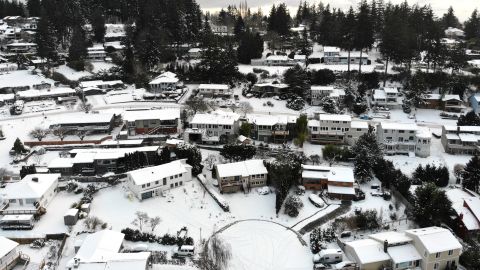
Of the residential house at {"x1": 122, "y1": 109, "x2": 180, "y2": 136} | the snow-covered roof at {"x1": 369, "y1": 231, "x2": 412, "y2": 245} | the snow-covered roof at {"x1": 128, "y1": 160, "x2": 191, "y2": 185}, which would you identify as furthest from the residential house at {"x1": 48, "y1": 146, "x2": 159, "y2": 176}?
the snow-covered roof at {"x1": 369, "y1": 231, "x2": 412, "y2": 245}

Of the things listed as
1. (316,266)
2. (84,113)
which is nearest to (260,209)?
(316,266)

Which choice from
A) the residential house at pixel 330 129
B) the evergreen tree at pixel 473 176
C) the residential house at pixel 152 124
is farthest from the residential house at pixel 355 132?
the residential house at pixel 152 124

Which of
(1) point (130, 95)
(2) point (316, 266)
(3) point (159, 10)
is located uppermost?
(3) point (159, 10)

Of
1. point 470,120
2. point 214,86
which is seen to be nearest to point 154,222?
point 214,86

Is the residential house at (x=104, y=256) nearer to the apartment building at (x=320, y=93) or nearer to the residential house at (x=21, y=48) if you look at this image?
the apartment building at (x=320, y=93)

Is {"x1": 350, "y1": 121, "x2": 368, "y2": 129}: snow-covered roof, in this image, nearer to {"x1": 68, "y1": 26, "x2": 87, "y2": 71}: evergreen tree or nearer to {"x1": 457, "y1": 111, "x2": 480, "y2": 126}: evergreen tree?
{"x1": 457, "y1": 111, "x2": 480, "y2": 126}: evergreen tree

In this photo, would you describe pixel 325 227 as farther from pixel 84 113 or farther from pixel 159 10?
pixel 159 10

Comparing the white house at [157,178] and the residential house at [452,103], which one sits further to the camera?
the residential house at [452,103]
